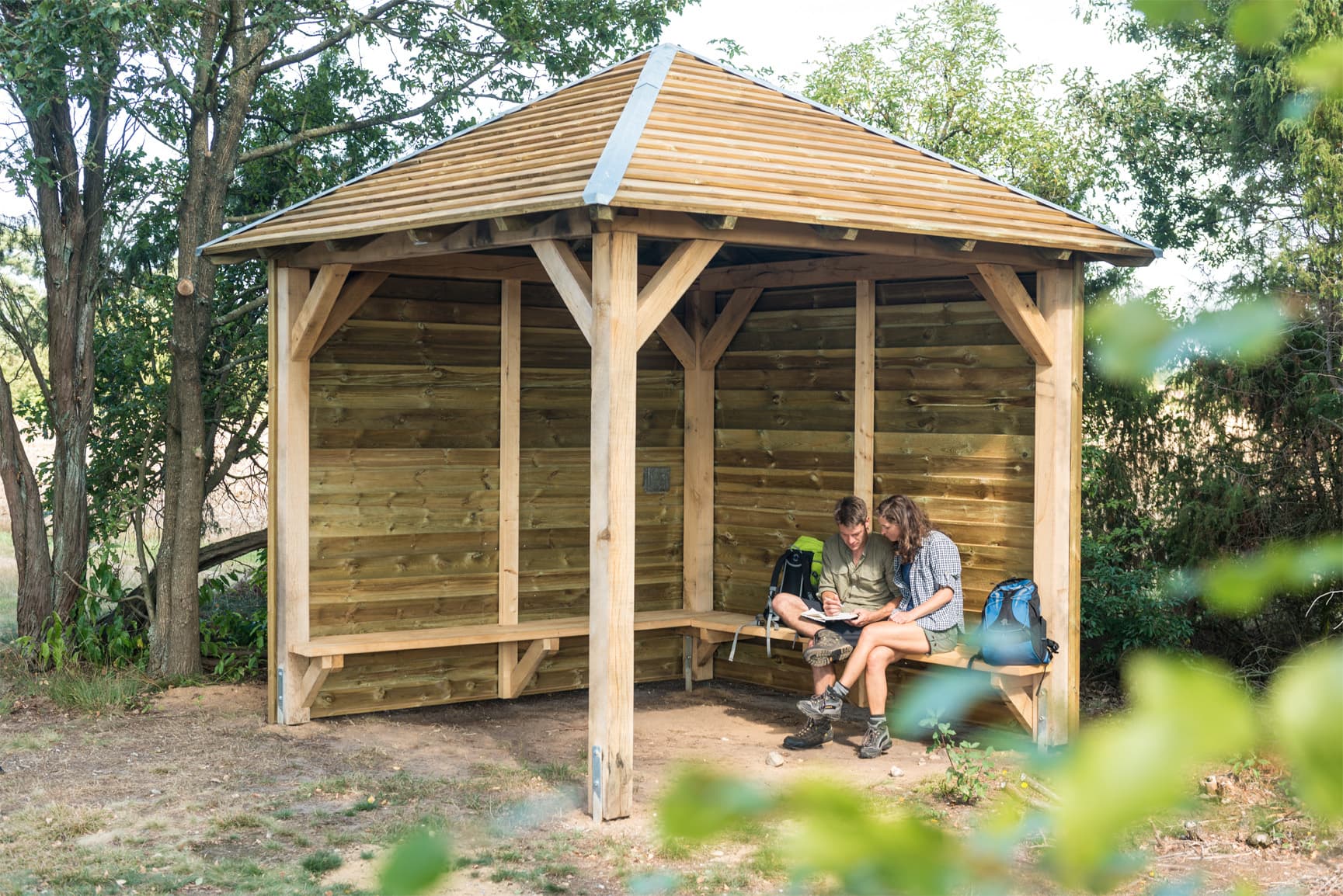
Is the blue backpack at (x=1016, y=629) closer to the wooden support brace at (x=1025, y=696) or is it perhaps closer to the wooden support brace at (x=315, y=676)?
the wooden support brace at (x=1025, y=696)

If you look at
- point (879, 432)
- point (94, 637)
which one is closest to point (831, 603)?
point (879, 432)

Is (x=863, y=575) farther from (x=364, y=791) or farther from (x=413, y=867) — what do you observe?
(x=413, y=867)

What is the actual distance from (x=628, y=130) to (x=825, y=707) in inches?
121

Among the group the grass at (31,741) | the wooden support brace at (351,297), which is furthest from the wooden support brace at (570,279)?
the grass at (31,741)

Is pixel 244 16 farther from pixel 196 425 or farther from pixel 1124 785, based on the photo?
pixel 1124 785

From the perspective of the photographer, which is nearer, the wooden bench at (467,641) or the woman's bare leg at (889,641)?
the woman's bare leg at (889,641)

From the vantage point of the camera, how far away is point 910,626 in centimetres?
721

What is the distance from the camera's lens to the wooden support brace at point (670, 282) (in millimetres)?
5820

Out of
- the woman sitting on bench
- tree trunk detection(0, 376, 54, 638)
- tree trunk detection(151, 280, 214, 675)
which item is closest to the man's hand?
the woman sitting on bench

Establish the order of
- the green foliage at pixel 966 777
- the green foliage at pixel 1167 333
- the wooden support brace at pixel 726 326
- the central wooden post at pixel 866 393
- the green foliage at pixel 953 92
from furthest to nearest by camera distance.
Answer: the green foliage at pixel 953 92
the wooden support brace at pixel 726 326
the central wooden post at pixel 866 393
the green foliage at pixel 966 777
the green foliage at pixel 1167 333

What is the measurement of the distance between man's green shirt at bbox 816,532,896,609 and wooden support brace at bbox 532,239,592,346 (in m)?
2.41

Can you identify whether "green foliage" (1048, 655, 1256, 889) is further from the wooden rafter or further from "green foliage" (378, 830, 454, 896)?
the wooden rafter

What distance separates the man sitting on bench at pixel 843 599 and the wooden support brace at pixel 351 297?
2.76 m

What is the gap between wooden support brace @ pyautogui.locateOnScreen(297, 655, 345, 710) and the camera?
751 cm
